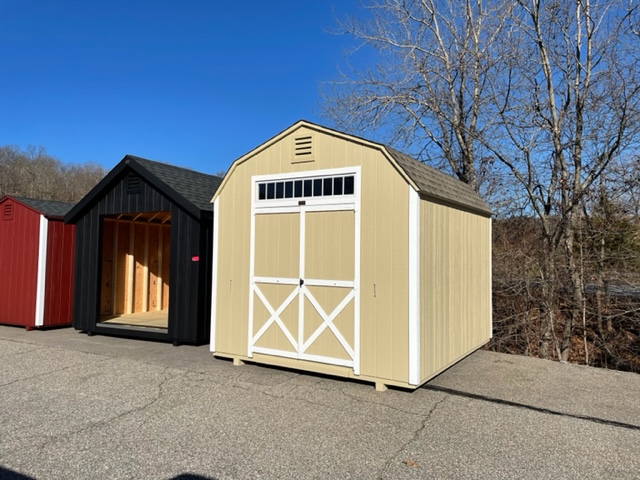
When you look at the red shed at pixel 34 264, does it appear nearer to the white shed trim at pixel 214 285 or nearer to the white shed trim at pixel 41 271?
the white shed trim at pixel 41 271

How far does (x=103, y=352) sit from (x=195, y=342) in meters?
1.49

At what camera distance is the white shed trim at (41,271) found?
375 inches

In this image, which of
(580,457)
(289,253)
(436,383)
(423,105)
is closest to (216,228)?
(289,253)

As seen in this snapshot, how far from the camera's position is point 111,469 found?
127 inches

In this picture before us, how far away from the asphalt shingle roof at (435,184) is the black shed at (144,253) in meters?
3.85

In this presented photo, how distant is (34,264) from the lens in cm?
963

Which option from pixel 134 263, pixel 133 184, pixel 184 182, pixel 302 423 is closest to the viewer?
pixel 302 423

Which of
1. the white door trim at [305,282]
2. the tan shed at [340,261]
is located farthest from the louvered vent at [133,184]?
the white door trim at [305,282]

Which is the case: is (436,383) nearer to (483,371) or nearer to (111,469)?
(483,371)

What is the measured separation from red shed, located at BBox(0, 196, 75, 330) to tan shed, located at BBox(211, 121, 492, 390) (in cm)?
Answer: 538

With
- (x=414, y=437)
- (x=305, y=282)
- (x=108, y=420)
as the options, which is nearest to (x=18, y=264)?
(x=108, y=420)

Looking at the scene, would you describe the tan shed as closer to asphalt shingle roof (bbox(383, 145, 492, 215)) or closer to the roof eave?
asphalt shingle roof (bbox(383, 145, 492, 215))

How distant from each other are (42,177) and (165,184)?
35.5 metres

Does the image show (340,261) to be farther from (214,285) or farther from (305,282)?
(214,285)
